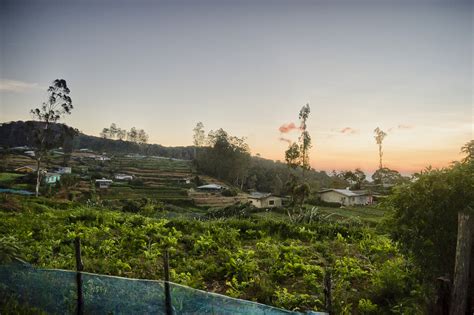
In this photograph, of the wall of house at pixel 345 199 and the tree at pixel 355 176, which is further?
the tree at pixel 355 176

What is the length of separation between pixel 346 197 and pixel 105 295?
158 ft

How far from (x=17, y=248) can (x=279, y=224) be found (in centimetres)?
866

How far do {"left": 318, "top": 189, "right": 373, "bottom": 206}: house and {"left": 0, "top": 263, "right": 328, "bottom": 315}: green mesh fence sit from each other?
46.3 metres

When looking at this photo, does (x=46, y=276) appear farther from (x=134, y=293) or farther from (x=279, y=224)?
(x=279, y=224)

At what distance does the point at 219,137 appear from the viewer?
75500mm

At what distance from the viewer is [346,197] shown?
50.4 m

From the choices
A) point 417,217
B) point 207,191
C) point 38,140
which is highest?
point 38,140

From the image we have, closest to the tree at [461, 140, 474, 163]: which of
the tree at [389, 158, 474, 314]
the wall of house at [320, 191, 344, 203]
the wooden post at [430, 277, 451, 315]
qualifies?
the tree at [389, 158, 474, 314]

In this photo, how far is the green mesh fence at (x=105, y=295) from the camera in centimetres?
481

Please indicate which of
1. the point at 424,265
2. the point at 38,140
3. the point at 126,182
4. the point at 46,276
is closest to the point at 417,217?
the point at 424,265

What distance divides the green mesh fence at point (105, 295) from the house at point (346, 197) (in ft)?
152

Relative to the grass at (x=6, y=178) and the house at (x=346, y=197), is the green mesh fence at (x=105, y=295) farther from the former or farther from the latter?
the house at (x=346, y=197)

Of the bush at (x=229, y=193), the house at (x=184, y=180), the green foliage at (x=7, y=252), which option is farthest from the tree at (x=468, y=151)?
the house at (x=184, y=180)

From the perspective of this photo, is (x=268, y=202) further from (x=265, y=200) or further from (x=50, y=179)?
(x=50, y=179)
